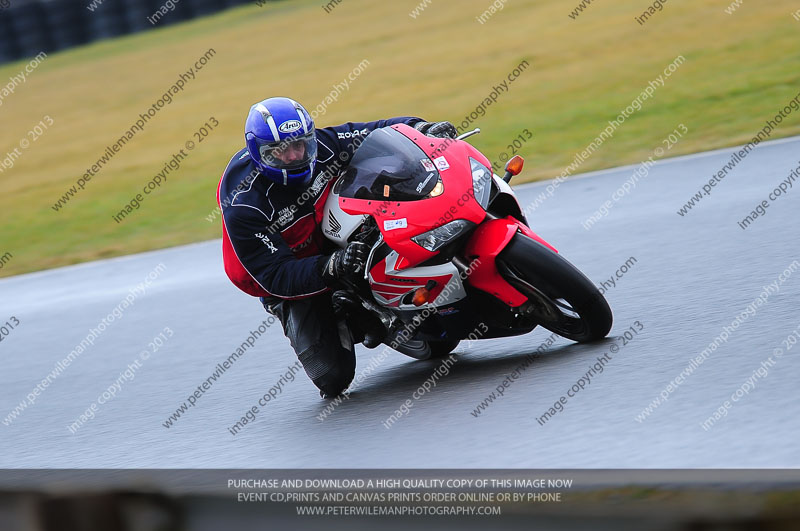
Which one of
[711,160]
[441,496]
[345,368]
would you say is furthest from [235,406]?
[711,160]

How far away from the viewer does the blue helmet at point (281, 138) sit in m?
4.65

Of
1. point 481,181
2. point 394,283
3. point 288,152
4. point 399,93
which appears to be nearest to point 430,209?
point 481,181

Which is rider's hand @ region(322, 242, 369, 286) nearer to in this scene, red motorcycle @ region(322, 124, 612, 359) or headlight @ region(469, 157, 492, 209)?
red motorcycle @ region(322, 124, 612, 359)

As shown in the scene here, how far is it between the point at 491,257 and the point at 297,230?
1125 mm

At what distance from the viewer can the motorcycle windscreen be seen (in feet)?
14.7

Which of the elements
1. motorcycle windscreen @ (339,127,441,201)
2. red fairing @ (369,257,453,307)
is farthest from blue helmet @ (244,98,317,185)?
red fairing @ (369,257,453,307)

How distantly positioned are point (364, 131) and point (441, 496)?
10.7 ft

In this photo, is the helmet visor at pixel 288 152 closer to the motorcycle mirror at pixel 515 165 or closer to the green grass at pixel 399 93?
the motorcycle mirror at pixel 515 165

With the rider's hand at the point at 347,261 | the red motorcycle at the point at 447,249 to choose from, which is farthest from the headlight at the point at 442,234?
the rider's hand at the point at 347,261

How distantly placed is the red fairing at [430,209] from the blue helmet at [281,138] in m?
0.37


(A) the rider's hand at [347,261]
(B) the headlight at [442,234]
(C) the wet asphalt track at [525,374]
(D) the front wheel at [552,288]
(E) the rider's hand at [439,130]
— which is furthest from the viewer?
(E) the rider's hand at [439,130]

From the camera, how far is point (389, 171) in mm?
Result: 4590

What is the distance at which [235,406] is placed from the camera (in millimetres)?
5375

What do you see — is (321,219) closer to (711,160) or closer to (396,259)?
(396,259)
